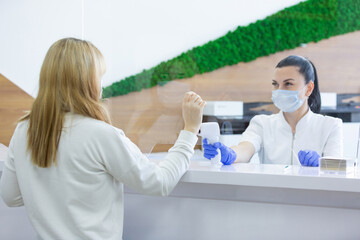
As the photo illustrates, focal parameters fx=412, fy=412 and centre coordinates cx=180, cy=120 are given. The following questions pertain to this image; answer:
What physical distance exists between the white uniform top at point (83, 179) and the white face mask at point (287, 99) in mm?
1044

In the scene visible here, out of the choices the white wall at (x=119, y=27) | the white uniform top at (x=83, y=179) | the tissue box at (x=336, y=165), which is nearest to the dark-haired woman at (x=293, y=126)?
the tissue box at (x=336, y=165)

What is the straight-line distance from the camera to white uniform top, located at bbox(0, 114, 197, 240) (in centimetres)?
112

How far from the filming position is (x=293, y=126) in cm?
213

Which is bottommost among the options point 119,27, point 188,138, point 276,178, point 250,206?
point 250,206

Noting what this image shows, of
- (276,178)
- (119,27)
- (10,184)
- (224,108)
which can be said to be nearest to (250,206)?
(276,178)

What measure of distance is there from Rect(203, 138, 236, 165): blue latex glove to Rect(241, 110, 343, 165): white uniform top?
569 mm

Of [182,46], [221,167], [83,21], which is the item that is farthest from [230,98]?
[221,167]

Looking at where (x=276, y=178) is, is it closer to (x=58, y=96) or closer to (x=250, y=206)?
(x=250, y=206)

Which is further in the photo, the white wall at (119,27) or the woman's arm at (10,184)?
the white wall at (119,27)

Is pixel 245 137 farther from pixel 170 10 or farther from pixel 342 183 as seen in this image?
pixel 170 10

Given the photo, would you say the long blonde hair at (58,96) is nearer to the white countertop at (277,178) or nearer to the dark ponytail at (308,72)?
the white countertop at (277,178)

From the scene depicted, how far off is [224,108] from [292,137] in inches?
56.2

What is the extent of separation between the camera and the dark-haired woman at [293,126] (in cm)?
204

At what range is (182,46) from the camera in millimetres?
3701
